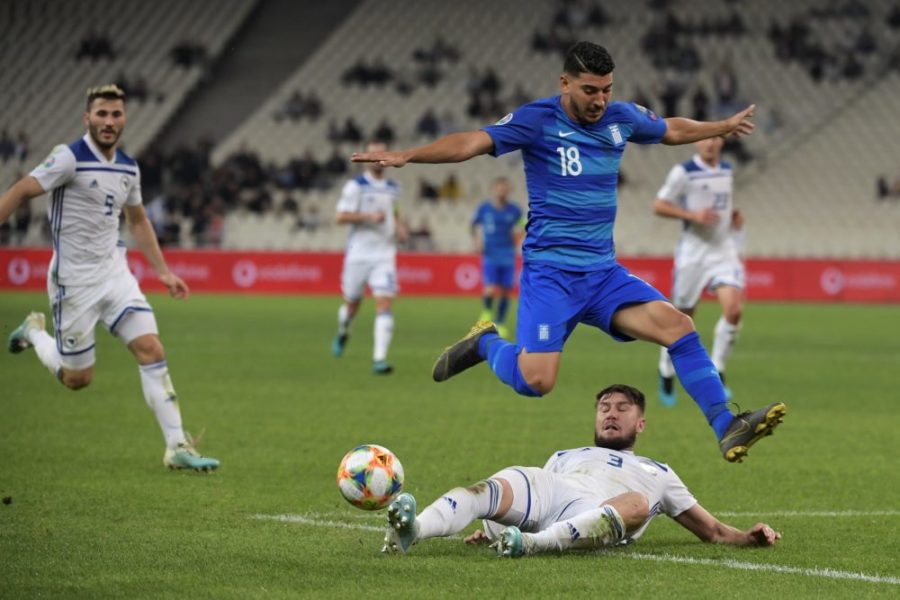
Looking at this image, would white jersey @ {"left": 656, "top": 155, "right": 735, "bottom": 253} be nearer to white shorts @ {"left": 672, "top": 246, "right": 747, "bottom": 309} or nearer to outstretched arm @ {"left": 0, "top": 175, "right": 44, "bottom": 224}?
white shorts @ {"left": 672, "top": 246, "right": 747, "bottom": 309}

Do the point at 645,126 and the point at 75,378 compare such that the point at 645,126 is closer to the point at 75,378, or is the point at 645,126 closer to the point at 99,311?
the point at 99,311

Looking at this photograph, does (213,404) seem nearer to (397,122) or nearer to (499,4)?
(397,122)

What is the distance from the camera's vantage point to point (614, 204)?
27.0 feet

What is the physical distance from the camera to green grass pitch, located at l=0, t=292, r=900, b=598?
642 cm

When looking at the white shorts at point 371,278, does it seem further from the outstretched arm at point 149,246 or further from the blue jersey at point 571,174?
the blue jersey at point 571,174

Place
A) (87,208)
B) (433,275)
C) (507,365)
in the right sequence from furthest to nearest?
(433,275) < (87,208) < (507,365)

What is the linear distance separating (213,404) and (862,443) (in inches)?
242

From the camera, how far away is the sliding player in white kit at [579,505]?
6.75m

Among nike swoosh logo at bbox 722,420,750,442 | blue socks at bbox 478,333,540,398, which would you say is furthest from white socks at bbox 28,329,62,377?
nike swoosh logo at bbox 722,420,750,442

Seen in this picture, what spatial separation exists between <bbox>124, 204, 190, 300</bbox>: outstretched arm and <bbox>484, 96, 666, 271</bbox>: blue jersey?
124 inches

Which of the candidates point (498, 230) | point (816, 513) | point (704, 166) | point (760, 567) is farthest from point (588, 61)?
point (498, 230)

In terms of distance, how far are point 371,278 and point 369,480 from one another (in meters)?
11.4

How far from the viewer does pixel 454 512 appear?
6.73 m

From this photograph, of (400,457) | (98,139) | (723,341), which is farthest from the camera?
(723,341)
